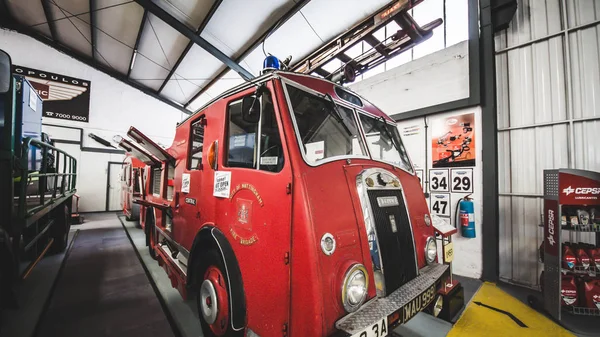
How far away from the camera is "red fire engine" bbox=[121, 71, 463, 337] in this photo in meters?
1.36

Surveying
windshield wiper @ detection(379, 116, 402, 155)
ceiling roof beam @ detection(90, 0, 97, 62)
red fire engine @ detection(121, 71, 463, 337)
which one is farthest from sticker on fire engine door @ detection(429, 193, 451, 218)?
ceiling roof beam @ detection(90, 0, 97, 62)

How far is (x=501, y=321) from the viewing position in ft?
8.89

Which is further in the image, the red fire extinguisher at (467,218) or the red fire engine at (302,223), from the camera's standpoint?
the red fire extinguisher at (467,218)

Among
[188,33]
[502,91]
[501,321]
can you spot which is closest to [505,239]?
[501,321]

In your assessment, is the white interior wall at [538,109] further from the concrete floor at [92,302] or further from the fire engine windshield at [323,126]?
the concrete floor at [92,302]

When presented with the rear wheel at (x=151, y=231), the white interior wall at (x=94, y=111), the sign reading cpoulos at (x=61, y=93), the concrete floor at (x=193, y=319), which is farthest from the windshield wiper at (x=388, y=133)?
the sign reading cpoulos at (x=61, y=93)

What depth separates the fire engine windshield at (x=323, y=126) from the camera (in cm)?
181

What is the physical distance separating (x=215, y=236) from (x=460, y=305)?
298 centimetres

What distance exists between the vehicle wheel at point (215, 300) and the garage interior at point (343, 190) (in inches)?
0.7

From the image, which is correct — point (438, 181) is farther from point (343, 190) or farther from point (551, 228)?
point (343, 190)

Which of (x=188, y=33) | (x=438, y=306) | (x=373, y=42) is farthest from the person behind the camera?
(x=188, y=33)

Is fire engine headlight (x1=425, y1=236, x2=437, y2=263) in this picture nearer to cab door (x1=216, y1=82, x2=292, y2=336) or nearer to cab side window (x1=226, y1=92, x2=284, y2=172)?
cab door (x1=216, y1=82, x2=292, y2=336)

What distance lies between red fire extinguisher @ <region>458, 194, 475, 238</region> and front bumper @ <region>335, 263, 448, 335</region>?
2388mm

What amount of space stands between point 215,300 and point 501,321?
3.28 m
